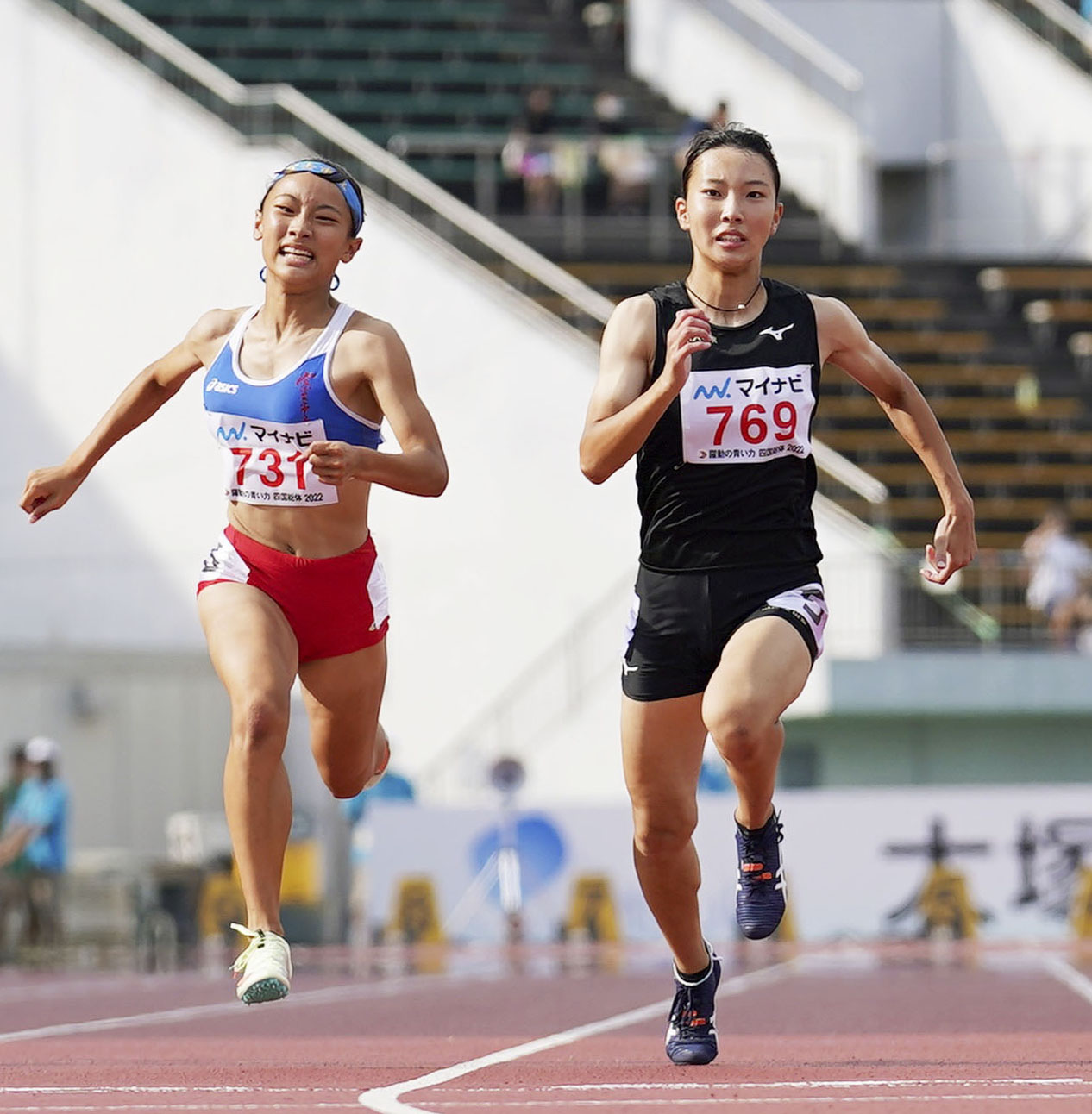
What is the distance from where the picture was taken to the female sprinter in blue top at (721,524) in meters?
7.35

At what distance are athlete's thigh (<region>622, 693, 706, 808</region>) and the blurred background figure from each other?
13305mm

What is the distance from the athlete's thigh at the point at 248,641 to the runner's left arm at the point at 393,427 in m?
0.46

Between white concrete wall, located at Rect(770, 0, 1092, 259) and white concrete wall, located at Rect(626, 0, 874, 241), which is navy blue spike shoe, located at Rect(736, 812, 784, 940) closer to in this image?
white concrete wall, located at Rect(626, 0, 874, 241)

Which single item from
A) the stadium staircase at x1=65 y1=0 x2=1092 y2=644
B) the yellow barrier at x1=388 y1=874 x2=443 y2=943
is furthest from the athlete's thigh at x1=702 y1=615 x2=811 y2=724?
the stadium staircase at x1=65 y1=0 x2=1092 y2=644

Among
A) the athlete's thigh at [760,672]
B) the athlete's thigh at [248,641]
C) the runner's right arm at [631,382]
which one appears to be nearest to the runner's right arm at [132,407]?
the athlete's thigh at [248,641]

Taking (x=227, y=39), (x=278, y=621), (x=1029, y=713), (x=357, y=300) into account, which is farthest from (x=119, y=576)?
(x=278, y=621)

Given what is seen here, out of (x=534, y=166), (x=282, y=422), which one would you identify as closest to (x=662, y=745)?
(x=282, y=422)

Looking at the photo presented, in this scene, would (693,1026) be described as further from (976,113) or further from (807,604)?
(976,113)

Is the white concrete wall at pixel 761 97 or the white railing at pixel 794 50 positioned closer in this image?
the white concrete wall at pixel 761 97

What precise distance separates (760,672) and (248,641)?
54.8 inches

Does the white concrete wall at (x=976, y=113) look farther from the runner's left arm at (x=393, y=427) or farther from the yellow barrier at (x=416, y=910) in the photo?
the runner's left arm at (x=393, y=427)

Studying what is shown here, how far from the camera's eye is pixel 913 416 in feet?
25.2

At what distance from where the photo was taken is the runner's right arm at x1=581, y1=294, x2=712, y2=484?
22.7 feet

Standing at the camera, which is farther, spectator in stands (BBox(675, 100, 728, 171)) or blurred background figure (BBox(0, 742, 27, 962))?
spectator in stands (BBox(675, 100, 728, 171))
